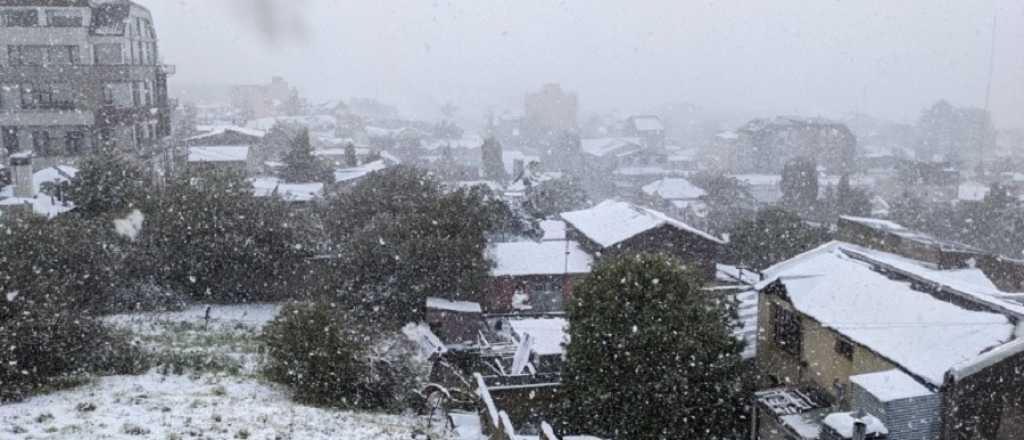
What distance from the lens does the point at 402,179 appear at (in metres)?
30.0

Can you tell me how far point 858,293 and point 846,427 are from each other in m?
5.20

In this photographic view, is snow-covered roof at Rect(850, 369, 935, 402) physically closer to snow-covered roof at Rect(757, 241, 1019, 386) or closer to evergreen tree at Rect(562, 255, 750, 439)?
snow-covered roof at Rect(757, 241, 1019, 386)

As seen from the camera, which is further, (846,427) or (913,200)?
(913,200)

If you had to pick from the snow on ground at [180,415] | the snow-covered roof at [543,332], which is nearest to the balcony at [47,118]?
the snow on ground at [180,415]

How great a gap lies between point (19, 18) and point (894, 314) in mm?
32557

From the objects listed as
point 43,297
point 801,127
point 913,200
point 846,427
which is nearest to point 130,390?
point 43,297

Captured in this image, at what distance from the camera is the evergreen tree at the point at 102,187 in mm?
26562

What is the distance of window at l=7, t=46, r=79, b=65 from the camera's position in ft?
103

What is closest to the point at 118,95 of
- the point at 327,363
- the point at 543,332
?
the point at 543,332

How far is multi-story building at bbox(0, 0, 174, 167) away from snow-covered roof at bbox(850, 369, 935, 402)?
2964cm

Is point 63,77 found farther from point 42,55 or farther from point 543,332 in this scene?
point 543,332

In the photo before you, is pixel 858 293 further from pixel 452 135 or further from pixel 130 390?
pixel 452 135

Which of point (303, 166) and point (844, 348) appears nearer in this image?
point (844, 348)

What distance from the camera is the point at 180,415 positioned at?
12977mm
